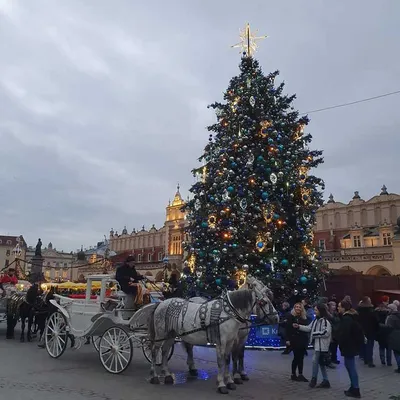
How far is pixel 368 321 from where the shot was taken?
1146 cm

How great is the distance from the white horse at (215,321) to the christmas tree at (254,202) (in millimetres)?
5291

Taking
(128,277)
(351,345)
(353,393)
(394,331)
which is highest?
(128,277)

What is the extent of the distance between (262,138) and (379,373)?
8.55 meters

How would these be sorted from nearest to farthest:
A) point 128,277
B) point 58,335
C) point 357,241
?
1. point 128,277
2. point 58,335
3. point 357,241

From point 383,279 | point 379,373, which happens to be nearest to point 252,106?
point 379,373

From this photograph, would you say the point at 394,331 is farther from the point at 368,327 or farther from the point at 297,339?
the point at 297,339

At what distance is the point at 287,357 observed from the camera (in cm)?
1194

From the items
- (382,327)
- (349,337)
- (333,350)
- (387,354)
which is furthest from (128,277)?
(387,354)

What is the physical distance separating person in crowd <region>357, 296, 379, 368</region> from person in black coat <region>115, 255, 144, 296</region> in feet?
20.8

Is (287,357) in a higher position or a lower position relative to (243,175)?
lower

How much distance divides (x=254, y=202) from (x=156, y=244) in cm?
5699

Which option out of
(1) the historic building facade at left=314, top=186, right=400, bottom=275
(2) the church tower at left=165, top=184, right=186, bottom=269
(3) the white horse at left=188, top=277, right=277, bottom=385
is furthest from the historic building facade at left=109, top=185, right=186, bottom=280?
(3) the white horse at left=188, top=277, right=277, bottom=385

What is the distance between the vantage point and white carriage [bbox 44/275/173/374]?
879 centimetres

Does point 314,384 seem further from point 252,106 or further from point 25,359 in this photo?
point 252,106
